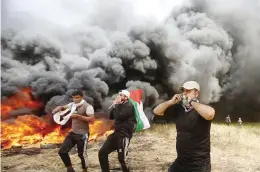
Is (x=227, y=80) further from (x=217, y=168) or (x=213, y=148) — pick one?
(x=217, y=168)

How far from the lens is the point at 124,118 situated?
6320 mm

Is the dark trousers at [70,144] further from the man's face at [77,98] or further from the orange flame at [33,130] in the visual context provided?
the orange flame at [33,130]

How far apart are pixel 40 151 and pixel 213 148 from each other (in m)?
5.96

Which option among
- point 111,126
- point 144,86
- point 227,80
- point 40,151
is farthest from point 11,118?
point 227,80

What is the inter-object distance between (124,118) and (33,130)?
783 centimetres

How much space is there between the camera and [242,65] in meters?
25.6

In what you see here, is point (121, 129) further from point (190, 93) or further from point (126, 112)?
point (190, 93)

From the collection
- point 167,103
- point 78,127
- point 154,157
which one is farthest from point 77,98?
point 154,157

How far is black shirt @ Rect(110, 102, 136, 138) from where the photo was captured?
248 inches

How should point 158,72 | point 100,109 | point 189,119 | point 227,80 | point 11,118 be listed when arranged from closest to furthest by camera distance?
point 189,119 < point 11,118 < point 100,109 < point 158,72 < point 227,80

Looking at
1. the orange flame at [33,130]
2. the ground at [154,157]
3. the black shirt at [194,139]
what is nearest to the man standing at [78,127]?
the ground at [154,157]

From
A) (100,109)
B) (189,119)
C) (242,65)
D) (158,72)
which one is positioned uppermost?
(242,65)

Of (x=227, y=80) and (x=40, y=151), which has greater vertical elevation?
(x=227, y=80)

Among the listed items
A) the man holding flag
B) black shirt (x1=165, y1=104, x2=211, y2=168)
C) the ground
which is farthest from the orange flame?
black shirt (x1=165, y1=104, x2=211, y2=168)
